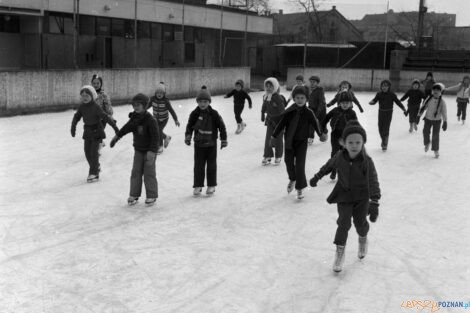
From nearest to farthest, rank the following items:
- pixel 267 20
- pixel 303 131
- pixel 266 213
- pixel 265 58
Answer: pixel 266 213, pixel 303 131, pixel 267 20, pixel 265 58

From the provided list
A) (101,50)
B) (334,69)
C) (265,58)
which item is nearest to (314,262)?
(101,50)

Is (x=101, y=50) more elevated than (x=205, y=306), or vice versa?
(x=101, y=50)

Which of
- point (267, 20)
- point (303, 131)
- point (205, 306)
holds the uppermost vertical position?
point (267, 20)

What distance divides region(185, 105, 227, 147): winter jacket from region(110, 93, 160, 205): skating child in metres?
0.64

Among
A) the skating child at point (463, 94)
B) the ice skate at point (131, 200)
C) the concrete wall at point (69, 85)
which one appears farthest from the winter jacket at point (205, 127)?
the skating child at point (463, 94)

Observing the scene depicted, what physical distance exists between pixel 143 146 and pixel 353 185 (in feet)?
10.4

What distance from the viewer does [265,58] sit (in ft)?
129

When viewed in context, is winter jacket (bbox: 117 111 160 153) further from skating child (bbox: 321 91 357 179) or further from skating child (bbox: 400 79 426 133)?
Result: skating child (bbox: 400 79 426 133)

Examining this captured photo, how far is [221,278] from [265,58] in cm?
3527

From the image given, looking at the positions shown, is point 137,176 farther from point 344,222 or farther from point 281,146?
point 281,146

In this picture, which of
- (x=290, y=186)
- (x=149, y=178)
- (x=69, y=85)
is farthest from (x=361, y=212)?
(x=69, y=85)

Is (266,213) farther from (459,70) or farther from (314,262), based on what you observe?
(459,70)

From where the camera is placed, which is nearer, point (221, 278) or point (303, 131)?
point (221, 278)

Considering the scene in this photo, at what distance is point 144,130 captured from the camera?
727cm
